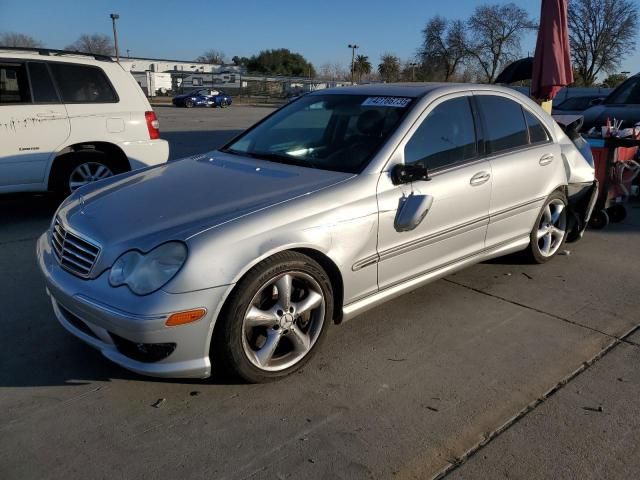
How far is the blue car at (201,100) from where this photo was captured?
126 feet

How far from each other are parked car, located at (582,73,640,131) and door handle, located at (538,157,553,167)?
423 centimetres

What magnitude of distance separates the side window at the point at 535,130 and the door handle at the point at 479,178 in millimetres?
829

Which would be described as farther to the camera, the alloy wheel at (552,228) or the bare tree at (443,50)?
the bare tree at (443,50)

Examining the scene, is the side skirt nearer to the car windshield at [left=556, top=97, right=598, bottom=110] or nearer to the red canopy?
the red canopy

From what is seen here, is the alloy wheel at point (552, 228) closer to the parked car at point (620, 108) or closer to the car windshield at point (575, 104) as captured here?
the parked car at point (620, 108)

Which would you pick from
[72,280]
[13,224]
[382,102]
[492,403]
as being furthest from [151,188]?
[13,224]

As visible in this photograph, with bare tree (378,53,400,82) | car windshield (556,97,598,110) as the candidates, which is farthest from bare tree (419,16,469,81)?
car windshield (556,97,598,110)

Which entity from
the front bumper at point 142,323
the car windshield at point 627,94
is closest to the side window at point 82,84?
the front bumper at point 142,323

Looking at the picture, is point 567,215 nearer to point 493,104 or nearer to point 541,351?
point 493,104

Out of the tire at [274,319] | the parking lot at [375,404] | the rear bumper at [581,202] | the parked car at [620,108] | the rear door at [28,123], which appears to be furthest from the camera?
the parked car at [620,108]

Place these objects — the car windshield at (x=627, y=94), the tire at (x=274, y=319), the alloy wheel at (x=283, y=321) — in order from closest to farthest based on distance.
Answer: the tire at (x=274, y=319)
the alloy wheel at (x=283, y=321)
the car windshield at (x=627, y=94)

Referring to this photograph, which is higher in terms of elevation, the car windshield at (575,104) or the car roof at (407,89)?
the car roof at (407,89)

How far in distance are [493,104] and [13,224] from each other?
4970 mm

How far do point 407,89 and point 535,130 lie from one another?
4.22 ft
